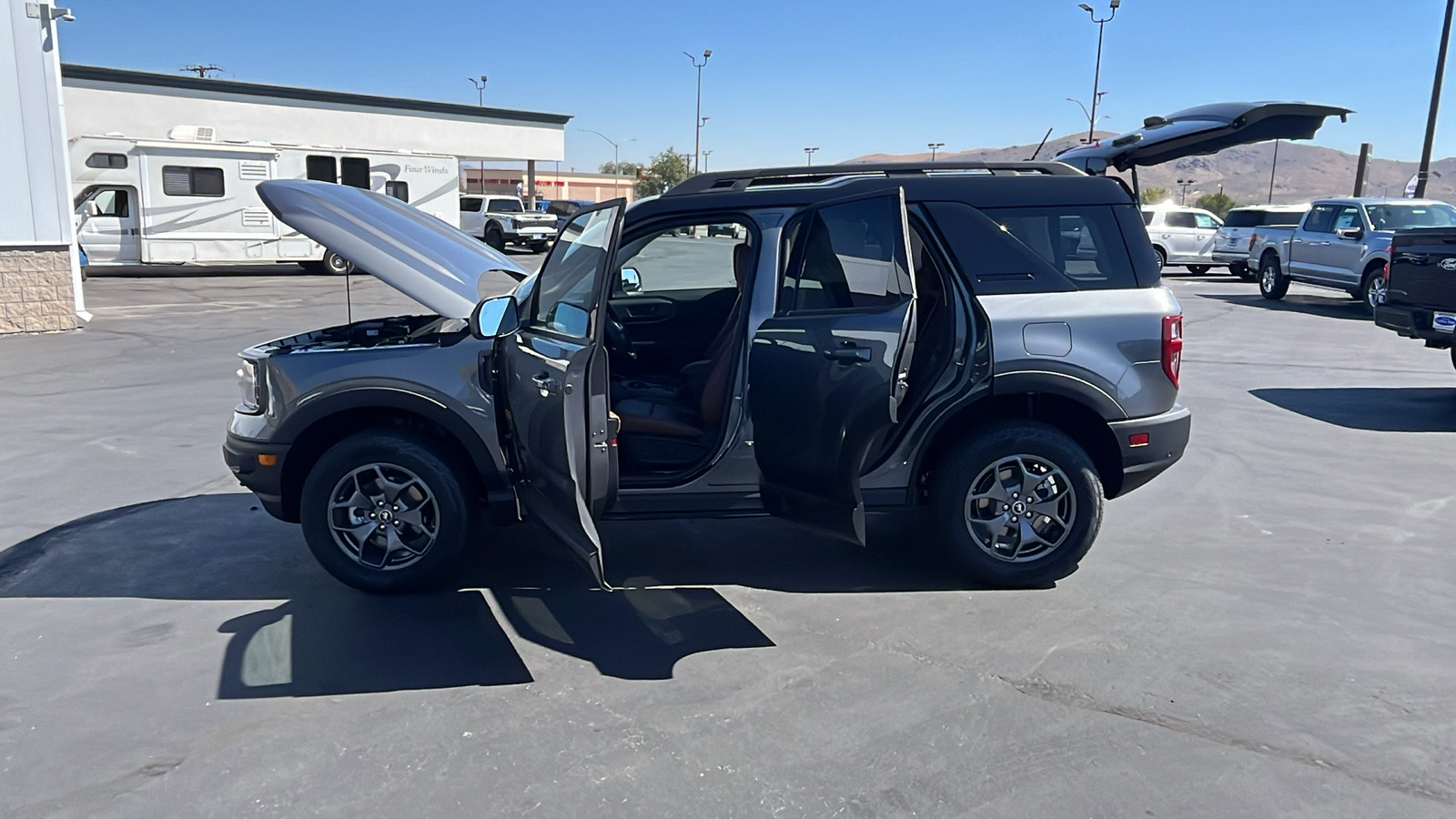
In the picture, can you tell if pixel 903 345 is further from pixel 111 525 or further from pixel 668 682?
pixel 111 525

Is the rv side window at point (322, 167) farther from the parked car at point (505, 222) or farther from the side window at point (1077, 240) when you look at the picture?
the side window at point (1077, 240)

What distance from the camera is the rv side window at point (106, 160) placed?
20.6 m

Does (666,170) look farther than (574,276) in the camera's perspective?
Yes

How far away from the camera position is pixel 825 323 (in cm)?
434

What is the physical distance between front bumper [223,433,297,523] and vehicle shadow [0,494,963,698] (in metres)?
0.44

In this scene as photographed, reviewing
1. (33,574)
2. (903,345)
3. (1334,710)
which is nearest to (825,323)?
(903,345)

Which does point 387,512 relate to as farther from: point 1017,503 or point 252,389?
point 1017,503

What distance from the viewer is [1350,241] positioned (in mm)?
18078

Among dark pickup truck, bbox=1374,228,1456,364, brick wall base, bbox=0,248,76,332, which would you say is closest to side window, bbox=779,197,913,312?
dark pickup truck, bbox=1374,228,1456,364

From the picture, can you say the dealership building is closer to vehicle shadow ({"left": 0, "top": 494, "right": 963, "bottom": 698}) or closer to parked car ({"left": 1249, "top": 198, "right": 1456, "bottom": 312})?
vehicle shadow ({"left": 0, "top": 494, "right": 963, "bottom": 698})

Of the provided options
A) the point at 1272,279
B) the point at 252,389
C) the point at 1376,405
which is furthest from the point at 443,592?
the point at 1272,279

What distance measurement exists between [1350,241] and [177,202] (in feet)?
72.8

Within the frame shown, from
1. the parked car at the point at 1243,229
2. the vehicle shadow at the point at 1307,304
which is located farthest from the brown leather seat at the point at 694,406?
the parked car at the point at 1243,229

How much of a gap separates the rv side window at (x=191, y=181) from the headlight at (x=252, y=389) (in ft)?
62.7
